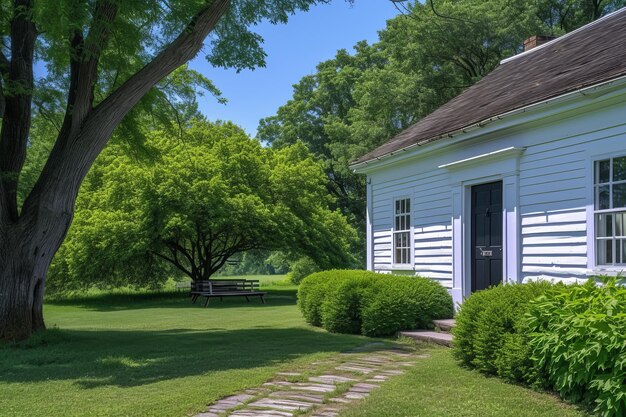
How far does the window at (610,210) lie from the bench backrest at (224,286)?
1637 cm

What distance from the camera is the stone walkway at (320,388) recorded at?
6016 millimetres

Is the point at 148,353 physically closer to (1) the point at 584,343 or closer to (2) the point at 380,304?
(2) the point at 380,304

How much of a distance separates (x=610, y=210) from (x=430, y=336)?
3.58 meters

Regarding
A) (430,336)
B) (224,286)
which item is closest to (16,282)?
(430,336)

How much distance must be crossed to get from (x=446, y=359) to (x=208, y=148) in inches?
880

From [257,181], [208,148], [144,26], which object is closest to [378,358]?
[144,26]

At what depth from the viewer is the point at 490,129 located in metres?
10.8

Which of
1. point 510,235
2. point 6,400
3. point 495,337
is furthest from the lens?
point 510,235

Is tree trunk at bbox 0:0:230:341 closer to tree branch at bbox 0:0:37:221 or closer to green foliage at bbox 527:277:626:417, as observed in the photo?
tree branch at bbox 0:0:37:221

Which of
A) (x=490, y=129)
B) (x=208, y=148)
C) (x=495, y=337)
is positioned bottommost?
(x=495, y=337)

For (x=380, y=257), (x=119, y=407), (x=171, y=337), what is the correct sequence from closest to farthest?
(x=119, y=407), (x=171, y=337), (x=380, y=257)

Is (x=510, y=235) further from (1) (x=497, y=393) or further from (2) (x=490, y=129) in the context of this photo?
(1) (x=497, y=393)

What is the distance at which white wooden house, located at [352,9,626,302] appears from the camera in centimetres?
862

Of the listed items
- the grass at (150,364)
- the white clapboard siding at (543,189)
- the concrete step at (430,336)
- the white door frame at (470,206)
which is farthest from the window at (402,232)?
the concrete step at (430,336)
